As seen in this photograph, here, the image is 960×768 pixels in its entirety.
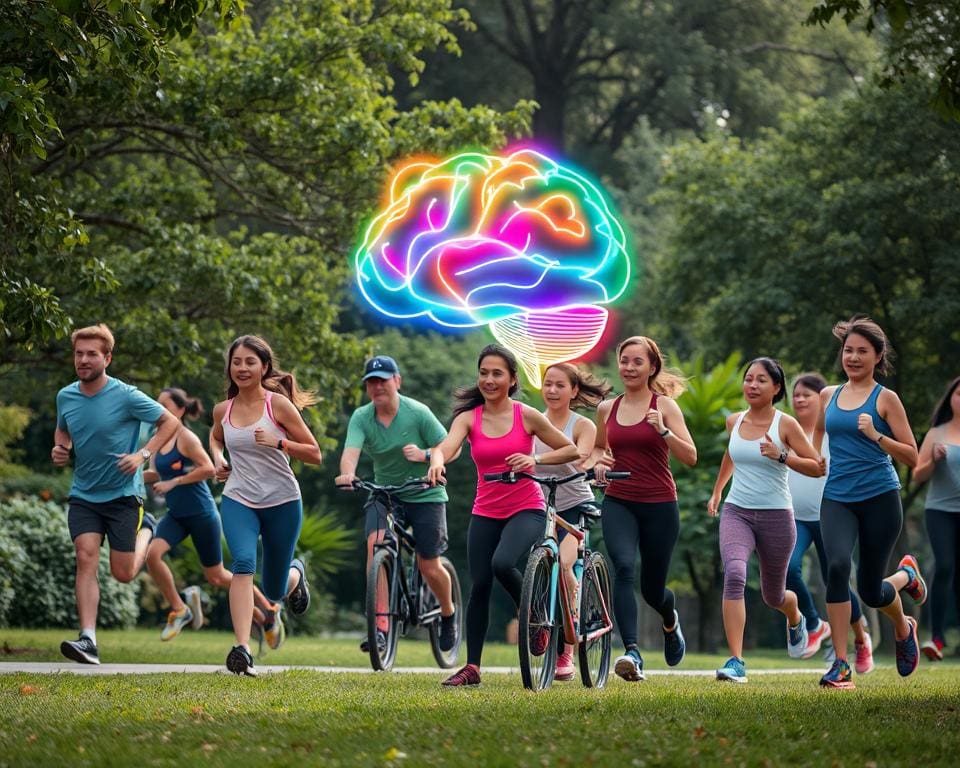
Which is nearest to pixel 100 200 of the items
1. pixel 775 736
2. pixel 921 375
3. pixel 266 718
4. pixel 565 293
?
pixel 565 293

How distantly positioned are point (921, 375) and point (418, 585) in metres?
15.7

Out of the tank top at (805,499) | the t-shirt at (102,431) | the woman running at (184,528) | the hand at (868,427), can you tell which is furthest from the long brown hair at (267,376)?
the tank top at (805,499)

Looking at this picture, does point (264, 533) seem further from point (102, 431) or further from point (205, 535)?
point (205, 535)

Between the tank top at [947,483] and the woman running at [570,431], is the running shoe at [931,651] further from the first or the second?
the woman running at [570,431]

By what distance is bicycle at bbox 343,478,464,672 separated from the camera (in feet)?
37.4

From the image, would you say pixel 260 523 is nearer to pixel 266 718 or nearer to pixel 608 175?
pixel 266 718

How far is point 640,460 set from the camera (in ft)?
35.2

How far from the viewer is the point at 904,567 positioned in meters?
12.2

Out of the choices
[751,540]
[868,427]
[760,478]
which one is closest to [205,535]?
[751,540]

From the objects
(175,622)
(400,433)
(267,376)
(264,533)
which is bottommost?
(175,622)

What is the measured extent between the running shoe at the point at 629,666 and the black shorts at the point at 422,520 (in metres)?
1.80

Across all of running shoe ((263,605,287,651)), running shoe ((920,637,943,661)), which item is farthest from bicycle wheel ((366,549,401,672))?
running shoe ((920,637,943,661))

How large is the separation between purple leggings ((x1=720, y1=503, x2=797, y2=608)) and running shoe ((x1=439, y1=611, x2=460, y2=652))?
276cm

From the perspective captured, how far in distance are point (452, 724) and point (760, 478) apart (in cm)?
428
